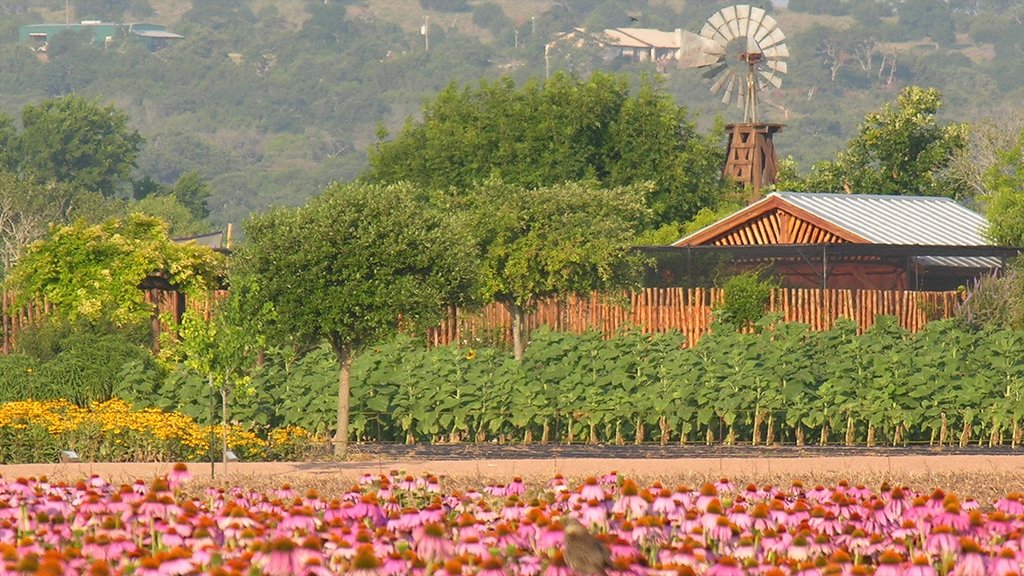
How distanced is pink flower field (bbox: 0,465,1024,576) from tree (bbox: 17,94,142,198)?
9421 cm

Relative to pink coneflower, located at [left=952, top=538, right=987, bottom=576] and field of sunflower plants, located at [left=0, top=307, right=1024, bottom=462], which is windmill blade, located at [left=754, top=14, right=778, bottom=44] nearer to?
field of sunflower plants, located at [left=0, top=307, right=1024, bottom=462]

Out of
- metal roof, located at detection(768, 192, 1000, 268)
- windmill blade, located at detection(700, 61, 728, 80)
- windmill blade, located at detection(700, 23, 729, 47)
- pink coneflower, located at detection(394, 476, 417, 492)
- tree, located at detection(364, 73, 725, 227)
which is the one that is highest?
windmill blade, located at detection(700, 23, 729, 47)

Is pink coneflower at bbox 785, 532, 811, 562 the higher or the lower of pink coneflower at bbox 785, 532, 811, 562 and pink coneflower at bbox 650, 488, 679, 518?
the lower

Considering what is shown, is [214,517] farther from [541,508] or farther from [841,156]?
[841,156]

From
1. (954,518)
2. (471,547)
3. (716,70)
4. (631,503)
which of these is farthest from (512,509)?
(716,70)

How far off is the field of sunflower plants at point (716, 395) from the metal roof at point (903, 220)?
39.4 feet

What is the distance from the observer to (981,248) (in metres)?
31.8

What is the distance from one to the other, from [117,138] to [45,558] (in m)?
103

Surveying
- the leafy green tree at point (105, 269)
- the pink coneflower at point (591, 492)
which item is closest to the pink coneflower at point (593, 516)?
the pink coneflower at point (591, 492)

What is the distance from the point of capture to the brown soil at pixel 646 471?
14453mm

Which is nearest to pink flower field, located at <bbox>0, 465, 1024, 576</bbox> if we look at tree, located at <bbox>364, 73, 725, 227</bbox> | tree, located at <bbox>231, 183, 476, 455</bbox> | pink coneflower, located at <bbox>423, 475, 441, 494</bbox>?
pink coneflower, located at <bbox>423, 475, 441, 494</bbox>

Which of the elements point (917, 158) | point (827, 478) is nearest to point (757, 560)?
point (827, 478)

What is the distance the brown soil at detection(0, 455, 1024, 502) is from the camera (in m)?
14.5

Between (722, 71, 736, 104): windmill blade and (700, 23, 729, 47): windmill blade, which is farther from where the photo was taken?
(722, 71, 736, 104): windmill blade
